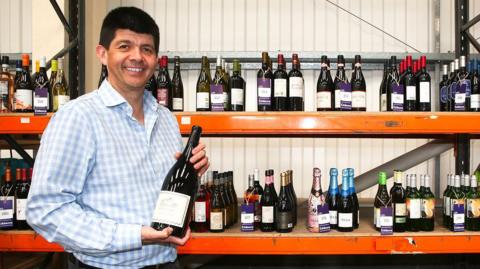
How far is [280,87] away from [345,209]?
2.51 feet

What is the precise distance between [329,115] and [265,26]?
103 inches

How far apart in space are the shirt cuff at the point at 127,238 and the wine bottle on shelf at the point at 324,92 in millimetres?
1284

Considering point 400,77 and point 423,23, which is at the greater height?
point 423,23

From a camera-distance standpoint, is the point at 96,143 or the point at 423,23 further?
the point at 423,23

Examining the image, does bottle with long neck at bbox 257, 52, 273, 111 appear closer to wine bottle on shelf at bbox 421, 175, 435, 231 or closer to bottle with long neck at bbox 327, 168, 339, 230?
bottle with long neck at bbox 327, 168, 339, 230

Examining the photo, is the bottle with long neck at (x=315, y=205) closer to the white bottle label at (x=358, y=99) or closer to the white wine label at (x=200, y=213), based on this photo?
the white bottle label at (x=358, y=99)

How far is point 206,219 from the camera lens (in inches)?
83.7

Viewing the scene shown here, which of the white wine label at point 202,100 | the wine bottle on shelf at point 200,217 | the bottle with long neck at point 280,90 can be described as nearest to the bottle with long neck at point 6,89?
the white wine label at point 202,100

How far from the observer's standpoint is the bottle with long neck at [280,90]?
81.6 inches

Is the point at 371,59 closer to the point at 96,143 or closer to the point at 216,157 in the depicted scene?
the point at 216,157

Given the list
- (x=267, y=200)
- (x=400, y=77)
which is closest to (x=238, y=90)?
(x=267, y=200)

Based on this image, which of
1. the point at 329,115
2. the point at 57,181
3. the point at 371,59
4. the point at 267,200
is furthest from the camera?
the point at 371,59

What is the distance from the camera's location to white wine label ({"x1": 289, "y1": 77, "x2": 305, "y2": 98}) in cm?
206

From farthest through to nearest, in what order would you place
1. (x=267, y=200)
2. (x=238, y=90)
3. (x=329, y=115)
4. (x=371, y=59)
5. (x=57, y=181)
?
(x=371, y=59) < (x=267, y=200) < (x=238, y=90) < (x=329, y=115) < (x=57, y=181)
